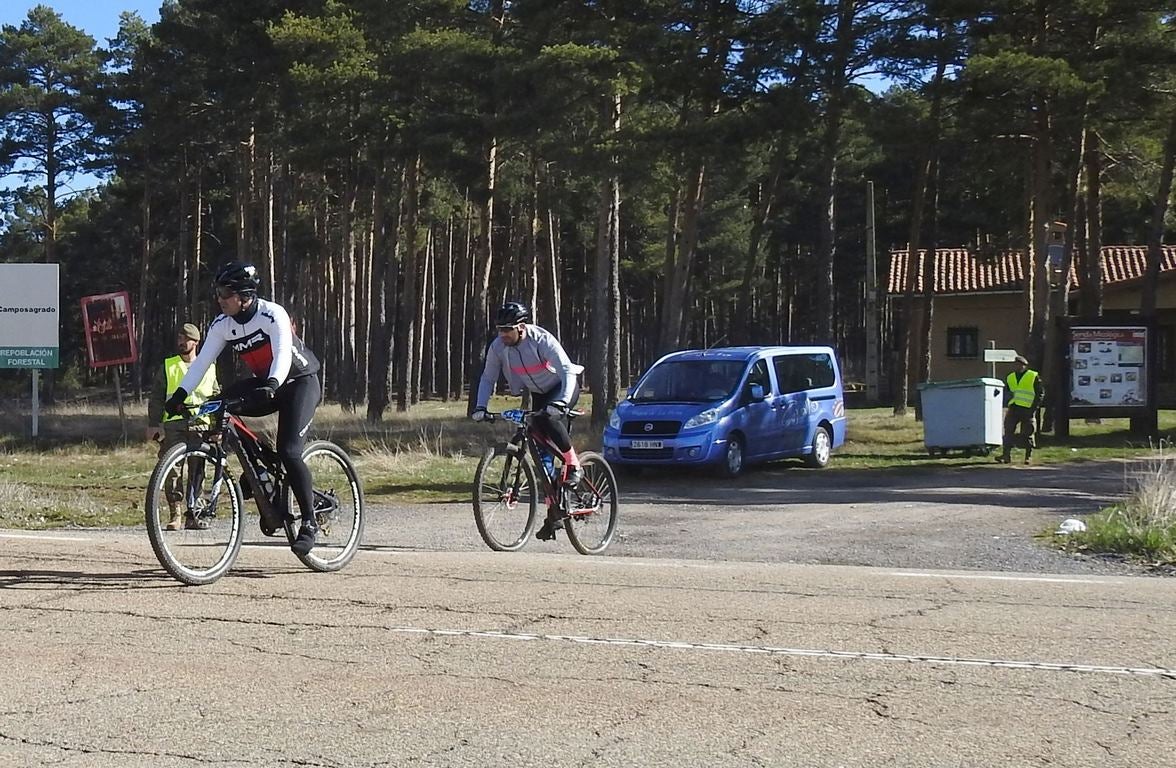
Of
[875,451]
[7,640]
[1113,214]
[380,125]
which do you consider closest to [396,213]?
[380,125]

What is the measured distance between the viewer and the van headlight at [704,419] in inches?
808

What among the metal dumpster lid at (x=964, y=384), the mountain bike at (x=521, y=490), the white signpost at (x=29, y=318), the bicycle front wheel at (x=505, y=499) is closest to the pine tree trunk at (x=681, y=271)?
the metal dumpster lid at (x=964, y=384)

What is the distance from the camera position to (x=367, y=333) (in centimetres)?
5725

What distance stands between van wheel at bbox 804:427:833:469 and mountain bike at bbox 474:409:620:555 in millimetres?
12920

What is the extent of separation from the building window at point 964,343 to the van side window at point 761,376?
106 feet

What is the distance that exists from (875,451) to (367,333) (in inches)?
1292

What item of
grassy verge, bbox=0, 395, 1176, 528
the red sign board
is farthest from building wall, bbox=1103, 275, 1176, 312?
the red sign board

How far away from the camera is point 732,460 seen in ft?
69.6

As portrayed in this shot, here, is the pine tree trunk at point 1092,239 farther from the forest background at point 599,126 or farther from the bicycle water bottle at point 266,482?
the bicycle water bottle at point 266,482

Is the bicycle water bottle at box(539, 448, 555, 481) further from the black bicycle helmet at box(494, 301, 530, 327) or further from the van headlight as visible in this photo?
the van headlight

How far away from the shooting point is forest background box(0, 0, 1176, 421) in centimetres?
2886

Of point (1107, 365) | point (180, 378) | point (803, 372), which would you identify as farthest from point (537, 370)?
point (1107, 365)

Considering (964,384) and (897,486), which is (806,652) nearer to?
(897,486)

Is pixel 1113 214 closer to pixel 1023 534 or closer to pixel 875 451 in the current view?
pixel 875 451
